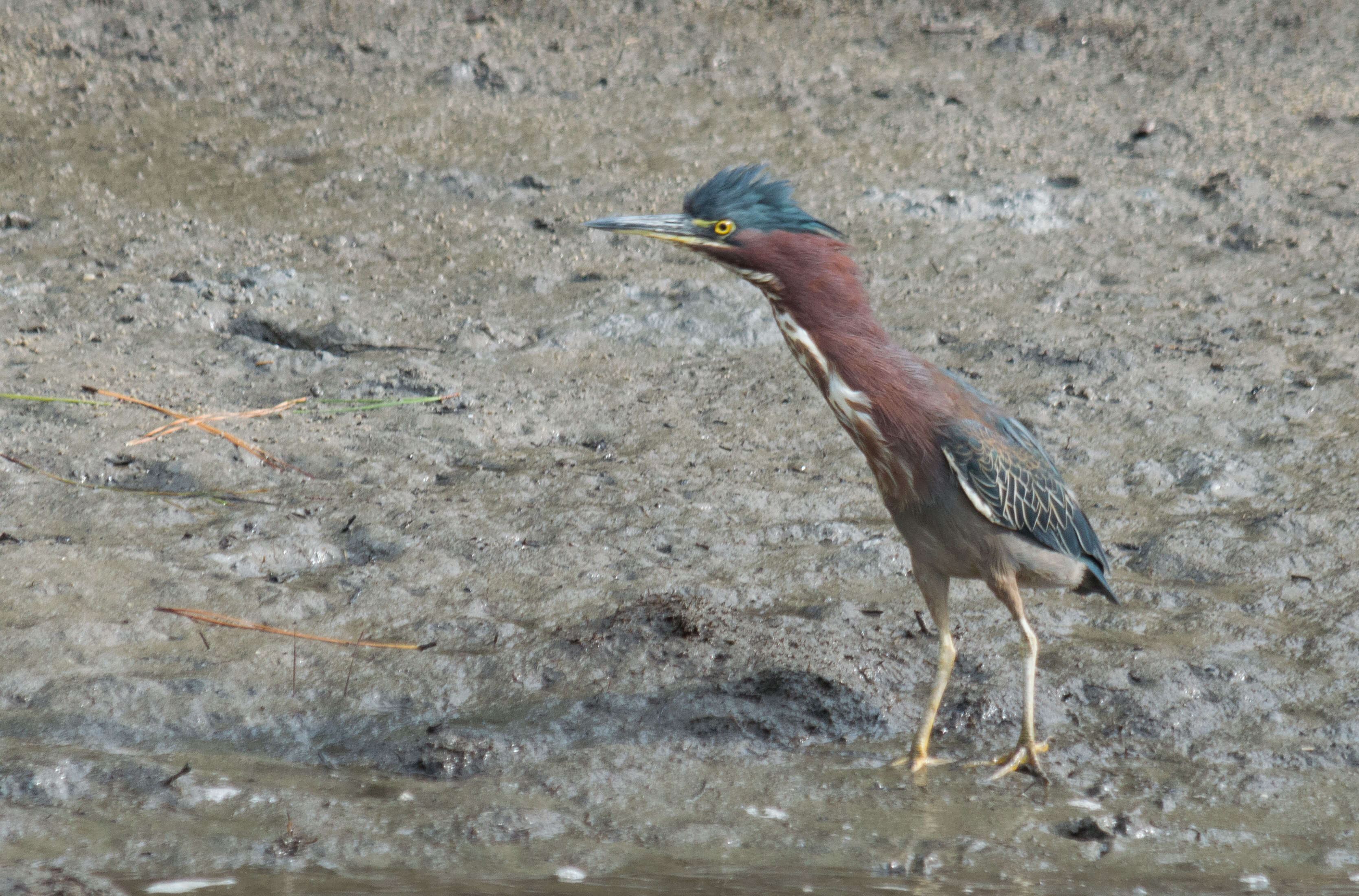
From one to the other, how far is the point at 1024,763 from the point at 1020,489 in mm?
744

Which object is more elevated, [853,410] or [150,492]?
[853,410]

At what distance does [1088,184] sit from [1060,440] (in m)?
2.62

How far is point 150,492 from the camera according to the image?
444 cm

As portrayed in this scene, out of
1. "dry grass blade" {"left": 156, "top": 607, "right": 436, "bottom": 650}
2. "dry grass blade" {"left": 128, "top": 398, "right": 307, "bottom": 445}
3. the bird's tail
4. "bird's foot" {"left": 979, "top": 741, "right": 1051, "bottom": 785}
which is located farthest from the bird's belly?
"dry grass blade" {"left": 128, "top": 398, "right": 307, "bottom": 445}

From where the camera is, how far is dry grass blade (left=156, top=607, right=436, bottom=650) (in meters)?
3.75

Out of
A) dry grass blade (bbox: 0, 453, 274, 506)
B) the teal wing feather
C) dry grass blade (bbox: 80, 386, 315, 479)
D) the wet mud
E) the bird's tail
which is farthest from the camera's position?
dry grass blade (bbox: 80, 386, 315, 479)

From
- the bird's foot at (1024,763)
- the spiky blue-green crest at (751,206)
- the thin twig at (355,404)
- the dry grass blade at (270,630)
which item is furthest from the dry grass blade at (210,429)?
the bird's foot at (1024,763)

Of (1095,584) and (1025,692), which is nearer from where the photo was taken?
(1025,692)

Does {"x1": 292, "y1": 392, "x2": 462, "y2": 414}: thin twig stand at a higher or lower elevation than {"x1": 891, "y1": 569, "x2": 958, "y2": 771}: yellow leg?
higher

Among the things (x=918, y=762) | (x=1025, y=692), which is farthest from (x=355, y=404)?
(x=1025, y=692)

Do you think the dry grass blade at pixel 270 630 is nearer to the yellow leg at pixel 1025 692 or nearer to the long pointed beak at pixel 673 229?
the long pointed beak at pixel 673 229

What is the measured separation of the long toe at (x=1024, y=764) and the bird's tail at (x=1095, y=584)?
547 mm

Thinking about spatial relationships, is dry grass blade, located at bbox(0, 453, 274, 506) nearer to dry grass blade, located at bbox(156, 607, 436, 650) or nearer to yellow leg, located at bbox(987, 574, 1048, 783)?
dry grass blade, located at bbox(156, 607, 436, 650)

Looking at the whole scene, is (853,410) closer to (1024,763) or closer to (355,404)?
(1024,763)
